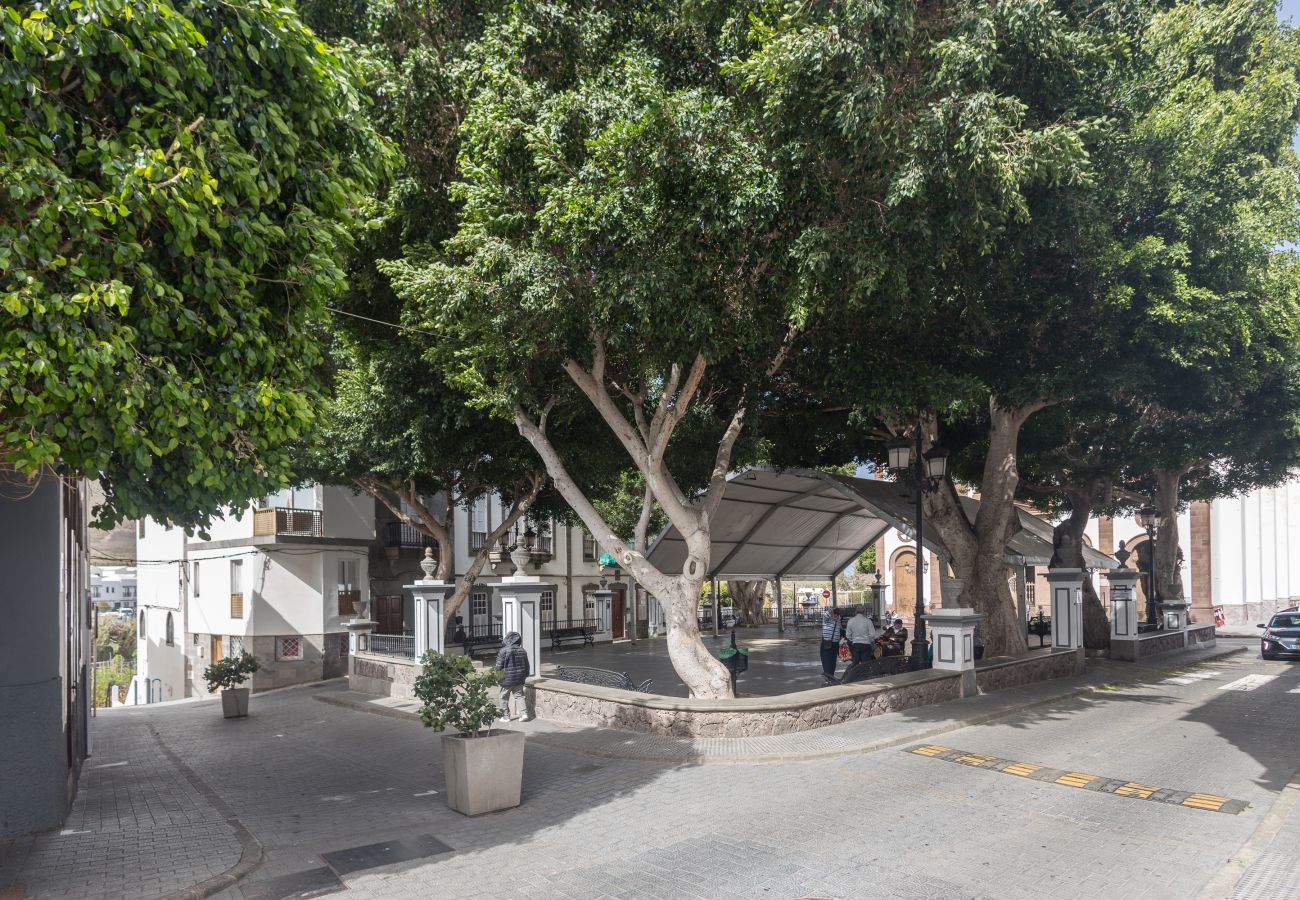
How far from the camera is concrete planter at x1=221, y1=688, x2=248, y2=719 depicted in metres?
16.7

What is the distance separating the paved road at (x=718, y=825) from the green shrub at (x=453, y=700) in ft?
3.07

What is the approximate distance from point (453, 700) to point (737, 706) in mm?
4458

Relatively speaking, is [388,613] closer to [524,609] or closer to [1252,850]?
[524,609]

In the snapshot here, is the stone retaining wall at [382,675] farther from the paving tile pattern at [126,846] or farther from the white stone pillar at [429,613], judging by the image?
the paving tile pattern at [126,846]

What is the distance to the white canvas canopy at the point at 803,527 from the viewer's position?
1828 centimetres

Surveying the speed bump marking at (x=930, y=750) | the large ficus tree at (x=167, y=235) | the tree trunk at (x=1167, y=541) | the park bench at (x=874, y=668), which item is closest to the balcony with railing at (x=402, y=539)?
the park bench at (x=874, y=668)

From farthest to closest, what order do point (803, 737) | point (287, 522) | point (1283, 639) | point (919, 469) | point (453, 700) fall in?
point (287, 522)
point (1283, 639)
point (919, 469)
point (803, 737)
point (453, 700)

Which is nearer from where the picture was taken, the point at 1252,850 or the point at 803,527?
the point at 1252,850

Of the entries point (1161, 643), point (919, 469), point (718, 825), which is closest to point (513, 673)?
point (718, 825)

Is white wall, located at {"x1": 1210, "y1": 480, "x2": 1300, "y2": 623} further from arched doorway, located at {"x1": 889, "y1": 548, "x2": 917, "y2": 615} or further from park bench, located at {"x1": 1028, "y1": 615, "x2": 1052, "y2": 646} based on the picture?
park bench, located at {"x1": 1028, "y1": 615, "x2": 1052, "y2": 646}

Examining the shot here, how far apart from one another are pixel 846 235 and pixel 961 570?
31.1ft

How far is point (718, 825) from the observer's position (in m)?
7.79

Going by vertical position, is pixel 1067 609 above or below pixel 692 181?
below

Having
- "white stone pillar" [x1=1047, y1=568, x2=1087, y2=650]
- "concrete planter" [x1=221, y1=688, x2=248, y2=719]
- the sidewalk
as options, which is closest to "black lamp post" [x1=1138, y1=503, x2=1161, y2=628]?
"white stone pillar" [x1=1047, y1=568, x2=1087, y2=650]
